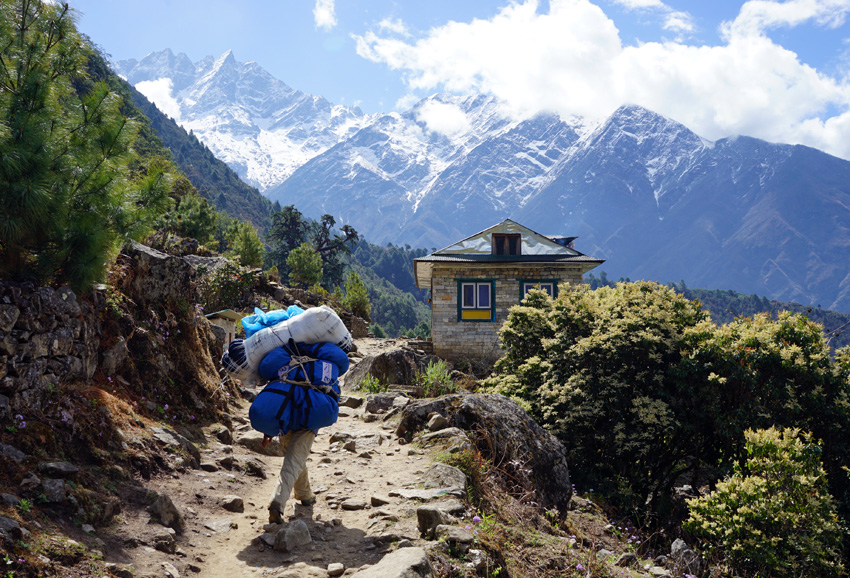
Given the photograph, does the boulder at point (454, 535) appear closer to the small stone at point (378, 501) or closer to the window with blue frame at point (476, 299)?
the small stone at point (378, 501)

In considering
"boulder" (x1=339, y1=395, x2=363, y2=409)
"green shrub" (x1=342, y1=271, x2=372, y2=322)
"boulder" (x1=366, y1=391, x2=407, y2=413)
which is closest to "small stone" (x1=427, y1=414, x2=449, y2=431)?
"boulder" (x1=366, y1=391, x2=407, y2=413)

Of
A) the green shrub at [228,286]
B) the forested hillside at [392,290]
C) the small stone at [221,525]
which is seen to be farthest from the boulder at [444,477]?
the forested hillside at [392,290]

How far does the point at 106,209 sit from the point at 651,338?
9.19 m

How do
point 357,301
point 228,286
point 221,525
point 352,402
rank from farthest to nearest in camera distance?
point 357,301 < point 228,286 < point 352,402 < point 221,525

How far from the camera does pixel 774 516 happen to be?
8438 mm

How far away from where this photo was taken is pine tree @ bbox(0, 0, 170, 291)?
5.41 metres

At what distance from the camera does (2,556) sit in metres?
3.51

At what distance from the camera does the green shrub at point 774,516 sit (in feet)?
→ 27.3

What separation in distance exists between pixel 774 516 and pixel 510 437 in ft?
12.9

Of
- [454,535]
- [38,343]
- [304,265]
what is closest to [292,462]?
[454,535]

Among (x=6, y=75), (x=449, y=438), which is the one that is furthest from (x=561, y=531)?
(x=6, y=75)

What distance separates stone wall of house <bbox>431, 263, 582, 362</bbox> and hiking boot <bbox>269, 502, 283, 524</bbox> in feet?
63.2

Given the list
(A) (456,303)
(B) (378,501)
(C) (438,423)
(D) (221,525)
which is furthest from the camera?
(A) (456,303)

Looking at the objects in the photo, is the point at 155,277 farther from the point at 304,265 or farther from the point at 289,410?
the point at 304,265
